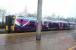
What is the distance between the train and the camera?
7.50 m

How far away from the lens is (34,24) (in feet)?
25.5

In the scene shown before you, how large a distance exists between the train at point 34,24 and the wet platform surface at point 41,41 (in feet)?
0.53

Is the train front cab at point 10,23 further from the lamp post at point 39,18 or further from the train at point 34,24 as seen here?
the lamp post at point 39,18

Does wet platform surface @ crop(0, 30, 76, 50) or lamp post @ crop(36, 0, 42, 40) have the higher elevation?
lamp post @ crop(36, 0, 42, 40)

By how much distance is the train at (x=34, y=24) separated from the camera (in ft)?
24.6

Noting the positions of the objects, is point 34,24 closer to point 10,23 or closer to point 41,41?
point 41,41

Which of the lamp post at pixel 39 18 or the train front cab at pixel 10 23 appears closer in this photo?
the train front cab at pixel 10 23

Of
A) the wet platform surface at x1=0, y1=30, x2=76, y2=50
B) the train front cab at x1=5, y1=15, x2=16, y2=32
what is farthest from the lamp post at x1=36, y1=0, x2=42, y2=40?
the train front cab at x1=5, y1=15, x2=16, y2=32

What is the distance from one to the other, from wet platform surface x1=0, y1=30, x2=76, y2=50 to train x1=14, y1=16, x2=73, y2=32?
0.16m

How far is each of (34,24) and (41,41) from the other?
0.77 meters

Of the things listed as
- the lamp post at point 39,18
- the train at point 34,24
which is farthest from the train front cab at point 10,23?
the lamp post at point 39,18

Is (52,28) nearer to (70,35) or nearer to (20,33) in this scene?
(70,35)

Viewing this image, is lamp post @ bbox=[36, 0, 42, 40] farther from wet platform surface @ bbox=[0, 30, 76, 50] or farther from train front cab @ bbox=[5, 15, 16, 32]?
train front cab @ bbox=[5, 15, 16, 32]

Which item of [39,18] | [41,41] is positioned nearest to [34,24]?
[39,18]
